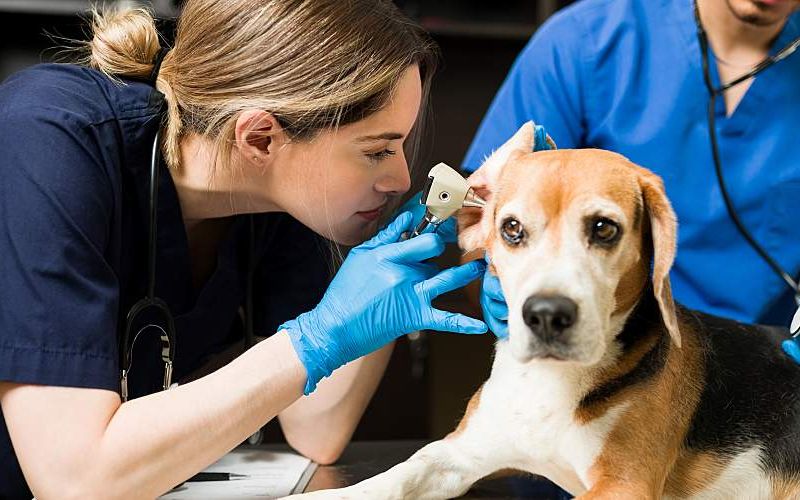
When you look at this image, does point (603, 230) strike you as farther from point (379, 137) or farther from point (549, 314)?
point (379, 137)

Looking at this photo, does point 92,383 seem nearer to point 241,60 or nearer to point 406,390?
point 241,60

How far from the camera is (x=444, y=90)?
2.78 meters

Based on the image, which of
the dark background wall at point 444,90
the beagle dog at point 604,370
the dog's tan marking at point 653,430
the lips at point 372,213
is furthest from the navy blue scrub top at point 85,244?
the dark background wall at point 444,90

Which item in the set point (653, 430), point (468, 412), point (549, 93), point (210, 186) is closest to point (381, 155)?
point (210, 186)

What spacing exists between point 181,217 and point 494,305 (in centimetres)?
47

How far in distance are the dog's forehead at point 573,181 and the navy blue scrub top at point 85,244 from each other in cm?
49

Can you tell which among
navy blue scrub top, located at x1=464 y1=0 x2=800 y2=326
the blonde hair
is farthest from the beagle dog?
navy blue scrub top, located at x1=464 y1=0 x2=800 y2=326

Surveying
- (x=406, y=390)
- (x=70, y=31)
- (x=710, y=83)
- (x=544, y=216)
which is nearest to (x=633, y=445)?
(x=544, y=216)

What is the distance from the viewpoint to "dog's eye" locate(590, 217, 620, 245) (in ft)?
3.26

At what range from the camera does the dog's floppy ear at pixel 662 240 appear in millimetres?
995

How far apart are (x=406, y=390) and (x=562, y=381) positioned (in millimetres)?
1779

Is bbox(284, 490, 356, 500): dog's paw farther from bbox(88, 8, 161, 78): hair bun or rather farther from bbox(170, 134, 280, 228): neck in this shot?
bbox(88, 8, 161, 78): hair bun

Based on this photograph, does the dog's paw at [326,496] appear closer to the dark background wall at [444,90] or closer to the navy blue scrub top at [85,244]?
the navy blue scrub top at [85,244]

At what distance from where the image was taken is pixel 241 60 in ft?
3.79
